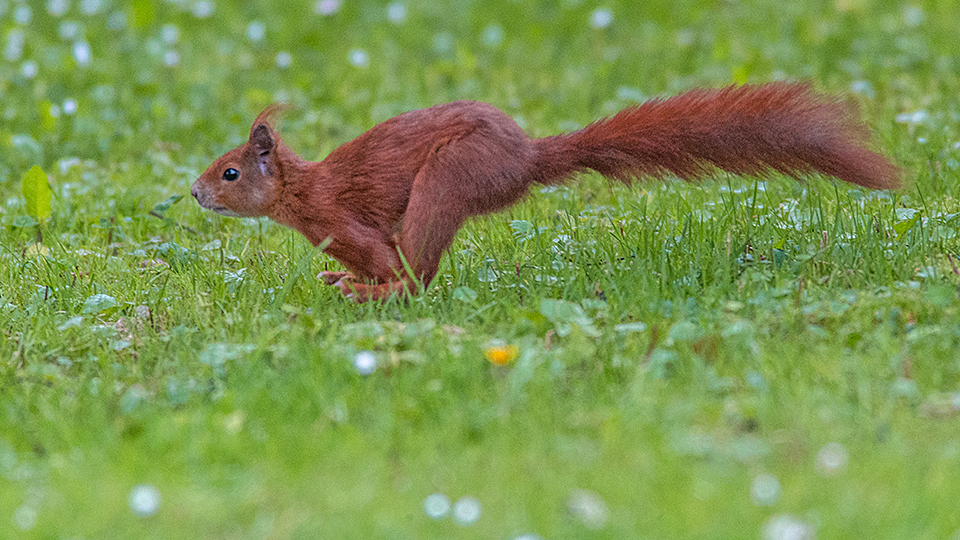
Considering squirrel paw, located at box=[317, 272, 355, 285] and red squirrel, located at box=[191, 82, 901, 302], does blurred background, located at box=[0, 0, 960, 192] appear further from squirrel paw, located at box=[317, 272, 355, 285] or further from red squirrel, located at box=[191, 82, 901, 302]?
red squirrel, located at box=[191, 82, 901, 302]

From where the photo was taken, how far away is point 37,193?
449cm

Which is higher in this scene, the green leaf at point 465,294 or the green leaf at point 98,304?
the green leaf at point 465,294

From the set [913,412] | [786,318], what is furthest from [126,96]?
[913,412]

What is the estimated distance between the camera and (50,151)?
18.7 ft

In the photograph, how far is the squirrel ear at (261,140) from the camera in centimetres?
378

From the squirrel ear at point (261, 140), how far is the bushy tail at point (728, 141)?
0.87 meters

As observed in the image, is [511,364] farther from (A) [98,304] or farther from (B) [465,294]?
(A) [98,304]

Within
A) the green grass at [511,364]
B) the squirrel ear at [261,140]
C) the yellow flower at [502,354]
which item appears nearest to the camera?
the green grass at [511,364]

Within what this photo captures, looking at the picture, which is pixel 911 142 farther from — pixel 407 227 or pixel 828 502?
pixel 828 502

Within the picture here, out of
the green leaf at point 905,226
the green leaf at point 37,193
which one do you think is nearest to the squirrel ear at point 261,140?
the green leaf at point 37,193

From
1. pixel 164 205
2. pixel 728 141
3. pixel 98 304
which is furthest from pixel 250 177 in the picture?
pixel 728 141

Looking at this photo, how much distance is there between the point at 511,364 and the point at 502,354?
34 millimetres

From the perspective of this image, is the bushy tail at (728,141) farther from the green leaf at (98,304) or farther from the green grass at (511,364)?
the green leaf at (98,304)

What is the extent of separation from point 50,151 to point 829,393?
14.0 feet
